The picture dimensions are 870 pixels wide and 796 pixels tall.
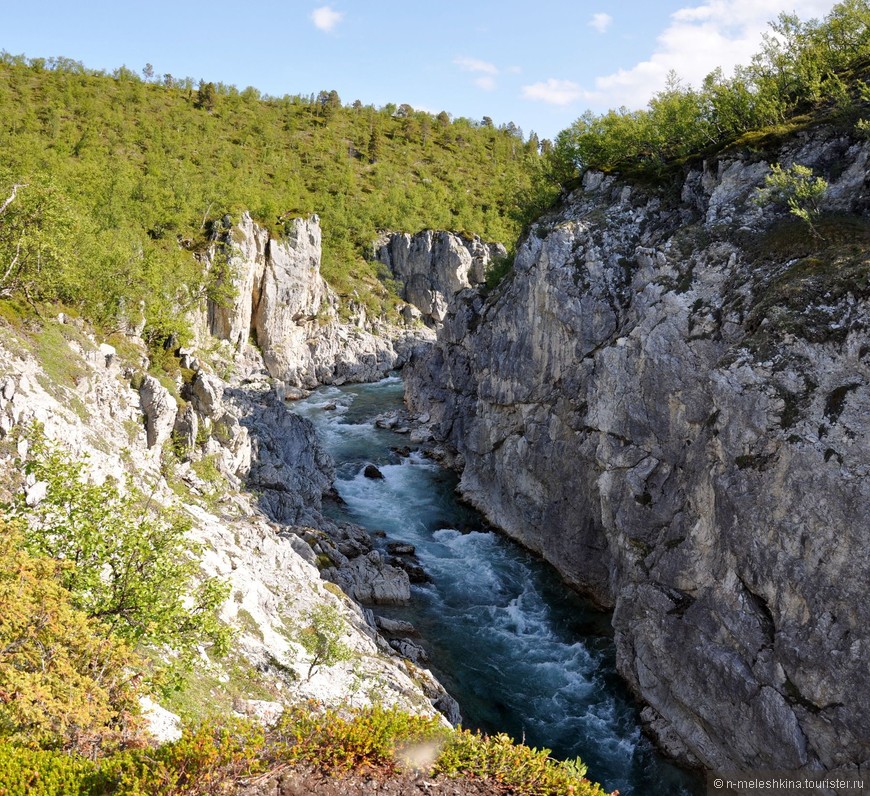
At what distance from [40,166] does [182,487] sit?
60693mm

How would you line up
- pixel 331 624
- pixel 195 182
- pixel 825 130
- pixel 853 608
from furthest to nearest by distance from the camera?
pixel 195 182 → pixel 825 130 → pixel 331 624 → pixel 853 608

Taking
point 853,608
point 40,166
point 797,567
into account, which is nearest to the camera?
point 853,608

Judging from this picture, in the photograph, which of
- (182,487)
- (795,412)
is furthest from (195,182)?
(795,412)

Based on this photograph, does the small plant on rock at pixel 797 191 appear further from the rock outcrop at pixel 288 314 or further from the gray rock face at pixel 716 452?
the rock outcrop at pixel 288 314

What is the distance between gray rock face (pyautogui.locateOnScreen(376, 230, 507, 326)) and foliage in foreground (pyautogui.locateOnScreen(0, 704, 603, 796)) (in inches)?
4029

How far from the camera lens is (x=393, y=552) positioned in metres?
39.0

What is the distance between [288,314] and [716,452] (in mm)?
67949

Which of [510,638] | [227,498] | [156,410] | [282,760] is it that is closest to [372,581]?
[510,638]

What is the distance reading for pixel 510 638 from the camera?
104 ft

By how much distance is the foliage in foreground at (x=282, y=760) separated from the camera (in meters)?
9.80

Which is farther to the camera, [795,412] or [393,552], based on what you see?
[393,552]

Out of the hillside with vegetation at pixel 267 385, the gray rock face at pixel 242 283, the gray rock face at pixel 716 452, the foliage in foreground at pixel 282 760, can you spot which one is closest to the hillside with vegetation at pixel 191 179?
the hillside with vegetation at pixel 267 385

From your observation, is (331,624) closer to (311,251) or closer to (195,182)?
(311,251)

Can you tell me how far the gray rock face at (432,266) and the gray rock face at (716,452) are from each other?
69.4 m
